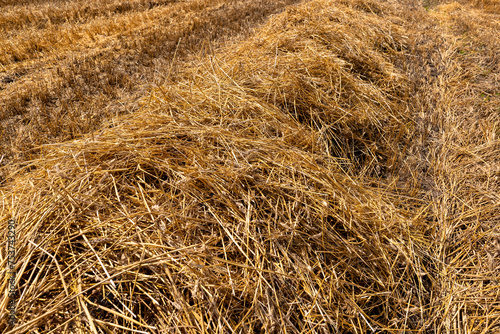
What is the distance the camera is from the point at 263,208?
1.71 metres

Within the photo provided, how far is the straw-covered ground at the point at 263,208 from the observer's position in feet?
4.33

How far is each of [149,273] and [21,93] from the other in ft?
10.1

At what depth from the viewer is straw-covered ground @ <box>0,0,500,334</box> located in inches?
51.9

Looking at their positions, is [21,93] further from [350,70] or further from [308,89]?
[350,70]

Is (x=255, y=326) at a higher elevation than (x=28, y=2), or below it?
below

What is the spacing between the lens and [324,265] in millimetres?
1640

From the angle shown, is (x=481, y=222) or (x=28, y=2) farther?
(x=28, y=2)

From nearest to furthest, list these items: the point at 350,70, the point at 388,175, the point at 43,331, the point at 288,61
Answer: the point at 43,331
the point at 388,175
the point at 288,61
the point at 350,70

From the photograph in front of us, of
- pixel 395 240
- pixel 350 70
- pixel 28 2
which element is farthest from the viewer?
pixel 28 2

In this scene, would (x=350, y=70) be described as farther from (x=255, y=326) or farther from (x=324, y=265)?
(x=255, y=326)

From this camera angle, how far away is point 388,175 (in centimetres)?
266

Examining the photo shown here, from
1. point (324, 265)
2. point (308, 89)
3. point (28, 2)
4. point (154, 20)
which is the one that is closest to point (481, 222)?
point (324, 265)

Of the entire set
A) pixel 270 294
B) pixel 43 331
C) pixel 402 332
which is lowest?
pixel 402 332

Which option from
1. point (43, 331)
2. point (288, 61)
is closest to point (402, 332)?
point (43, 331)
